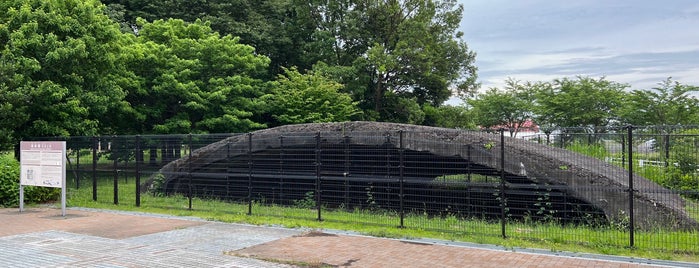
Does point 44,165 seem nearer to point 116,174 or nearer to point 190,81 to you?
point 116,174

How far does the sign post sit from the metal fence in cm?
174

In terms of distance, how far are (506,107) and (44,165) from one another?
38047 millimetres

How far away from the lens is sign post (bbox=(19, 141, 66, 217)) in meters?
13.4

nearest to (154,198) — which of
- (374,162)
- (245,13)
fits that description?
(374,162)

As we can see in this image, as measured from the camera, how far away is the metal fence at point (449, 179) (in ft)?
29.7

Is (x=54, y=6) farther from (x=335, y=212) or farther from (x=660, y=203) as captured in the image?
(x=660, y=203)

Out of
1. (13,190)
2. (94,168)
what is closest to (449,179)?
(94,168)

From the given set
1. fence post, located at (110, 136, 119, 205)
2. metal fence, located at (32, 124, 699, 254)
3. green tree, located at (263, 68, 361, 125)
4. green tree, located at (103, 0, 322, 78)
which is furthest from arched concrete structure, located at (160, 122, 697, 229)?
green tree, located at (103, 0, 322, 78)

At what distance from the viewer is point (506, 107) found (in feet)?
149

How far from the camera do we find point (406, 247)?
357 inches

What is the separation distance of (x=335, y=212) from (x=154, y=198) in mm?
5738

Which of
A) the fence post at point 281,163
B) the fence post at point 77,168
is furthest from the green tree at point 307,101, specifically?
the fence post at point 281,163

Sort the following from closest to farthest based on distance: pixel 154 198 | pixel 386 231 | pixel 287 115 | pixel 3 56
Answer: pixel 386 231
pixel 154 198
pixel 3 56
pixel 287 115

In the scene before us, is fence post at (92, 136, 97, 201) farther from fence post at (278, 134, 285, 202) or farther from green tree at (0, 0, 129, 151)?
fence post at (278, 134, 285, 202)
